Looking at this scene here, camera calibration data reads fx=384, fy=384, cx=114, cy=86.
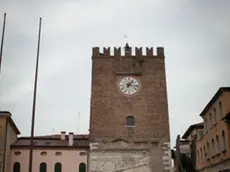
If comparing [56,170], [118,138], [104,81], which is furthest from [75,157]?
[104,81]

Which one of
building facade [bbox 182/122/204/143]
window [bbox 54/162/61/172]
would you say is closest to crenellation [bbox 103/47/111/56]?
window [bbox 54/162/61/172]

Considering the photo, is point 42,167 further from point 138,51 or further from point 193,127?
point 193,127

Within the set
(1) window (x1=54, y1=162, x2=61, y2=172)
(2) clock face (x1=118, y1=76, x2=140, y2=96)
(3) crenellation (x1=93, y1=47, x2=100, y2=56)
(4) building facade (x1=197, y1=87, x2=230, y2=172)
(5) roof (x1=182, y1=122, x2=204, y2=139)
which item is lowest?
(1) window (x1=54, y1=162, x2=61, y2=172)

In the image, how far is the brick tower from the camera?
3512 cm

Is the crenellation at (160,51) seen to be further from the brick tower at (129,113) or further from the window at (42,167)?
the window at (42,167)

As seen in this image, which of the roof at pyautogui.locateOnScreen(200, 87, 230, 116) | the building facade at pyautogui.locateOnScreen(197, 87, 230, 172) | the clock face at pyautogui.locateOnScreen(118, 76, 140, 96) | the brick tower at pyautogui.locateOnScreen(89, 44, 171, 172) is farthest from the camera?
the clock face at pyautogui.locateOnScreen(118, 76, 140, 96)

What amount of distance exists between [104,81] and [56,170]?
10.0 meters

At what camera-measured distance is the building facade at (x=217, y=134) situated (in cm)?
2848

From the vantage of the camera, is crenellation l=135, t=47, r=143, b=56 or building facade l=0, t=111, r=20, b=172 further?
crenellation l=135, t=47, r=143, b=56

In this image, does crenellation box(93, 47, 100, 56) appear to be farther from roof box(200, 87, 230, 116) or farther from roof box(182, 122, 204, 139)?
roof box(182, 122, 204, 139)

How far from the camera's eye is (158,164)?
1378 inches

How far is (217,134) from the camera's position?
30938mm

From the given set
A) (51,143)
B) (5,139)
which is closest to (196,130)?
(51,143)

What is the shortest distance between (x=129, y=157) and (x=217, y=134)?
8.53 meters
